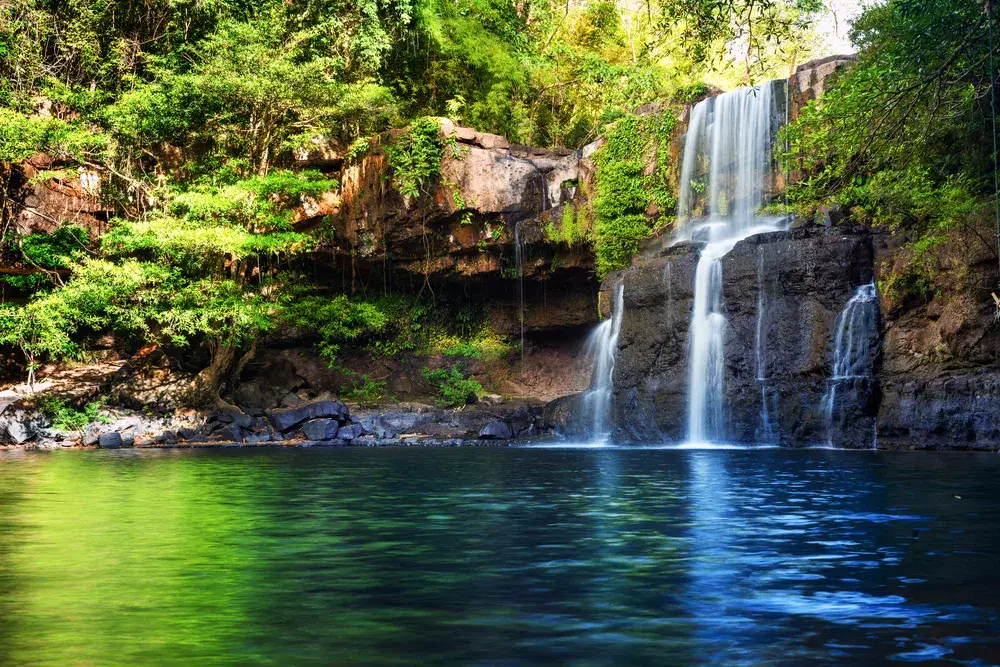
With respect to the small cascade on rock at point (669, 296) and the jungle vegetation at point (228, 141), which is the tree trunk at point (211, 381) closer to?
the jungle vegetation at point (228, 141)

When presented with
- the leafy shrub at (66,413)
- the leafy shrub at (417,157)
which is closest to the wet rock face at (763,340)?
the leafy shrub at (417,157)

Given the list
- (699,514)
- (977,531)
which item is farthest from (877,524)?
(699,514)

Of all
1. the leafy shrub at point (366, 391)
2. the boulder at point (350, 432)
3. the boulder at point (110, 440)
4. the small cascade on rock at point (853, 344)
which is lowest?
the boulder at point (110, 440)

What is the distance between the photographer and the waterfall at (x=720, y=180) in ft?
78.7

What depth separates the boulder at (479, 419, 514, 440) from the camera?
25.6 metres

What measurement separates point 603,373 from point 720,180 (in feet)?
21.8

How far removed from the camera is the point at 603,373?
26234 millimetres

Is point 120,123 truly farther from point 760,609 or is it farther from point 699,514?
point 760,609

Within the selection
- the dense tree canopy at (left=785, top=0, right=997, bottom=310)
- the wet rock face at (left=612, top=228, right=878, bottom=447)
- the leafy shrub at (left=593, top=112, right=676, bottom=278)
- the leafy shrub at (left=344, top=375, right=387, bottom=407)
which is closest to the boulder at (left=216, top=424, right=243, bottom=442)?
the leafy shrub at (left=344, top=375, right=387, bottom=407)

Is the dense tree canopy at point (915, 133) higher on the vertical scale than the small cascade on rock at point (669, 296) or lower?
higher

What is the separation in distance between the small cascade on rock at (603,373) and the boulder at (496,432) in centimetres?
205

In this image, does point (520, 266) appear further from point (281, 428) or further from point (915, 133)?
point (915, 133)

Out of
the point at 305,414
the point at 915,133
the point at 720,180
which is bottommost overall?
the point at 305,414

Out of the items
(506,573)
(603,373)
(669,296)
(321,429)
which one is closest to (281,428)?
(321,429)
